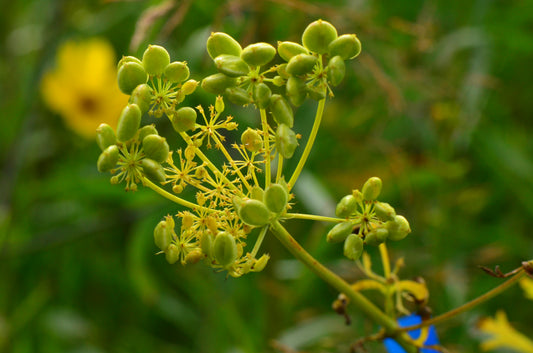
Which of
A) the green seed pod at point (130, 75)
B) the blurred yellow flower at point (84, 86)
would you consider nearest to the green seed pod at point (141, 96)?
the green seed pod at point (130, 75)

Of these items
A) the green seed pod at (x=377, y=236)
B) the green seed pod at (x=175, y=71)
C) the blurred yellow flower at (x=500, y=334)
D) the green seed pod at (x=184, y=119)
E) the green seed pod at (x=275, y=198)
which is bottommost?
the green seed pod at (x=184, y=119)

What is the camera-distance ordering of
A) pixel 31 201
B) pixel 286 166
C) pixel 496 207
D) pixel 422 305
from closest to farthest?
pixel 422 305 < pixel 286 166 < pixel 496 207 < pixel 31 201

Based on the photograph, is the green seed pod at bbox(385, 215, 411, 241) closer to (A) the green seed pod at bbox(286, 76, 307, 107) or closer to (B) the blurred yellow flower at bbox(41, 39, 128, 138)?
(A) the green seed pod at bbox(286, 76, 307, 107)

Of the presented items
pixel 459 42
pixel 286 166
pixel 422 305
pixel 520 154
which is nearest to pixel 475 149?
pixel 520 154

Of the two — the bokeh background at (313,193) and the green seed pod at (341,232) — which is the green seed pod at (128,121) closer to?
the green seed pod at (341,232)

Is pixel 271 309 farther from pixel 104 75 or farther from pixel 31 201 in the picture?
pixel 104 75

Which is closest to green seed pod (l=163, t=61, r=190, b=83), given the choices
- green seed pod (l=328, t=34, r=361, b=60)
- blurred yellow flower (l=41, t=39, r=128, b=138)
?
green seed pod (l=328, t=34, r=361, b=60)

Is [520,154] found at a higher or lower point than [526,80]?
lower
